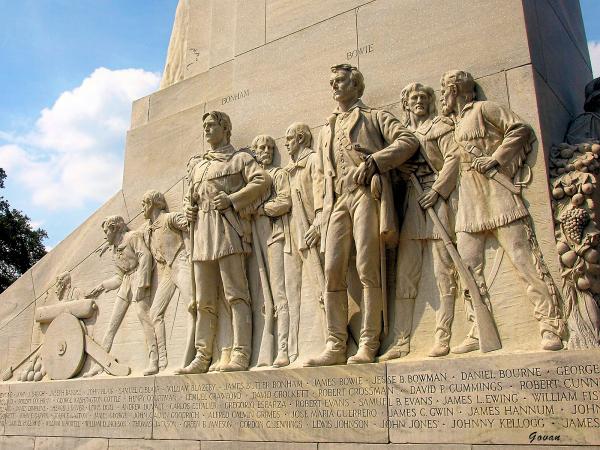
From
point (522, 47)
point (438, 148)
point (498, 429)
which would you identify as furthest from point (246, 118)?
point (498, 429)

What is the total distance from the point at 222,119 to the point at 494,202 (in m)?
4.46

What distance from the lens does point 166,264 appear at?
998cm

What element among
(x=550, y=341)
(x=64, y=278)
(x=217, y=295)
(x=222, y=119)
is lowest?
(x=550, y=341)

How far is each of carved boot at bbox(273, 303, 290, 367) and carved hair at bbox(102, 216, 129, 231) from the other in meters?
3.76

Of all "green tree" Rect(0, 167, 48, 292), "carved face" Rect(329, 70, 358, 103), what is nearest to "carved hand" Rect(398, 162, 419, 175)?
"carved face" Rect(329, 70, 358, 103)

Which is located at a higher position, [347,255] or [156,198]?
[156,198]

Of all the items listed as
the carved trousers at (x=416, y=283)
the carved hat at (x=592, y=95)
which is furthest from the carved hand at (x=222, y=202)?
the carved hat at (x=592, y=95)

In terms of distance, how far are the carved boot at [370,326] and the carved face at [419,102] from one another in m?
2.31

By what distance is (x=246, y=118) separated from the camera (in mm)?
10062

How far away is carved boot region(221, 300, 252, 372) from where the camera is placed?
331 inches

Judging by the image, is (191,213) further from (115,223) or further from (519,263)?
(519,263)

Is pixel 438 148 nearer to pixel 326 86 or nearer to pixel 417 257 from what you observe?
pixel 417 257

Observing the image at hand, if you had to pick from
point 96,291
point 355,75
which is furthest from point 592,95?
point 96,291

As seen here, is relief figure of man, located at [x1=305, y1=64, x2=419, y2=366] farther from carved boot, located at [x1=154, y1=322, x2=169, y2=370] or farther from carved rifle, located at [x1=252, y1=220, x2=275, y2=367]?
carved boot, located at [x1=154, y1=322, x2=169, y2=370]
